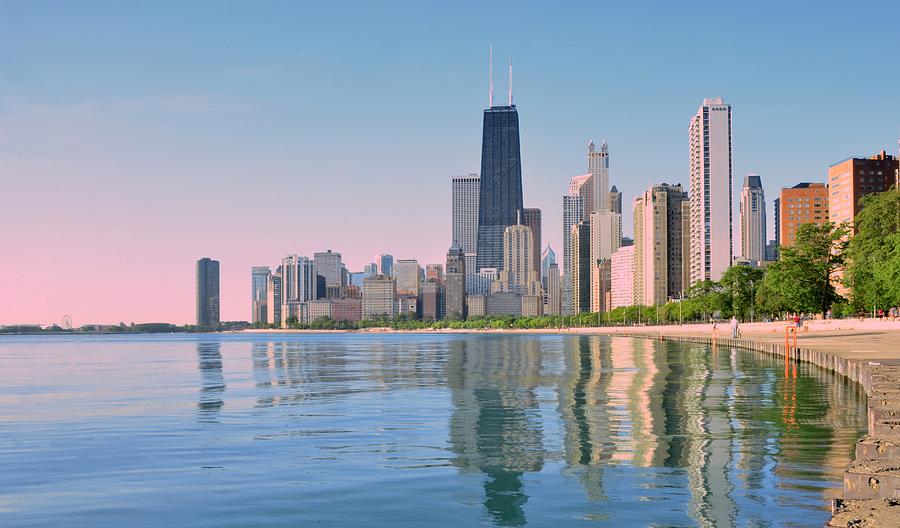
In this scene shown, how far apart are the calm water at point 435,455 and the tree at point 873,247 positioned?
229 feet

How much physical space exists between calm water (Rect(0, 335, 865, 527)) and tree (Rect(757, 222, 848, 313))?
3485 inches

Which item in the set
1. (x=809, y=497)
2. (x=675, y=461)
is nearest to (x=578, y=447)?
(x=675, y=461)

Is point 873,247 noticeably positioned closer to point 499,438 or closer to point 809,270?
point 809,270

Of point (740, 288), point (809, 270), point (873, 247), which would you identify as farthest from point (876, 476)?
Answer: point (740, 288)

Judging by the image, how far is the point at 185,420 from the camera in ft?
117

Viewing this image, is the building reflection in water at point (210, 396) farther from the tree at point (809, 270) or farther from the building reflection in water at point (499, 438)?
the tree at point (809, 270)

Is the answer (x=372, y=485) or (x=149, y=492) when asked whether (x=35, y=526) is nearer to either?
(x=149, y=492)

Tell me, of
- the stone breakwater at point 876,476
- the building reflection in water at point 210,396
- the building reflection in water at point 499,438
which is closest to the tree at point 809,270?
the building reflection in water at point 210,396

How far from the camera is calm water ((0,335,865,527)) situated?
18500mm

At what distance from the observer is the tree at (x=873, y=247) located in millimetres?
111438

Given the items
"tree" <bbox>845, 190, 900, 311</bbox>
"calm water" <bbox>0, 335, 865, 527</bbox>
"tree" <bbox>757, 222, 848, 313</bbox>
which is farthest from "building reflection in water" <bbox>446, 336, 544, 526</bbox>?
"tree" <bbox>757, 222, 848, 313</bbox>

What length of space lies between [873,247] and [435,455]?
107988 millimetres

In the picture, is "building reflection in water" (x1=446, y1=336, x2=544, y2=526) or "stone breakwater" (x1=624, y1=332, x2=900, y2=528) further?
"building reflection in water" (x1=446, y1=336, x2=544, y2=526)

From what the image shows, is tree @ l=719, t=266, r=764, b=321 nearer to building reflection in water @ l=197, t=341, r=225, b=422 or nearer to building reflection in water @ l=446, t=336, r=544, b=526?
building reflection in water @ l=197, t=341, r=225, b=422
